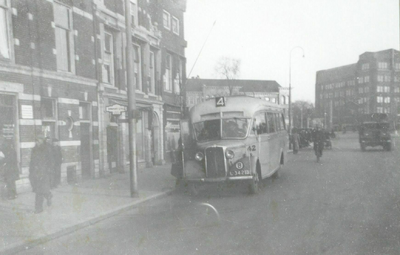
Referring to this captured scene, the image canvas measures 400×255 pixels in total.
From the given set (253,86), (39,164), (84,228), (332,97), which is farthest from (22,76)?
(332,97)

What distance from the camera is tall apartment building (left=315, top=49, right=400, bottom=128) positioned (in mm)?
64556

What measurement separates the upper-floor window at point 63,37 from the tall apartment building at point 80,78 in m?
0.04

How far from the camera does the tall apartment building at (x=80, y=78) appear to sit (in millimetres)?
12172

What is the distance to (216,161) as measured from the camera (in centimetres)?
1103

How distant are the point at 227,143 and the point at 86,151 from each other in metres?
7.59

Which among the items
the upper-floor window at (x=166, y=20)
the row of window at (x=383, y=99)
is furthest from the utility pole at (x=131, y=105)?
the row of window at (x=383, y=99)

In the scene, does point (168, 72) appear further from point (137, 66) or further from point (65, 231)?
point (65, 231)

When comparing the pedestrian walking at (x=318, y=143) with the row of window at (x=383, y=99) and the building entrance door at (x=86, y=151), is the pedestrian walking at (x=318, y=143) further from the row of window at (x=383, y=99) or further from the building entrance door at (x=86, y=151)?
the row of window at (x=383, y=99)

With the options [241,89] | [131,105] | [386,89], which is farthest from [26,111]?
[241,89]

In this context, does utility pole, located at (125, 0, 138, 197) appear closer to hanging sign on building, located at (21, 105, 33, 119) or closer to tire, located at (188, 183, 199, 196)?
tire, located at (188, 183, 199, 196)

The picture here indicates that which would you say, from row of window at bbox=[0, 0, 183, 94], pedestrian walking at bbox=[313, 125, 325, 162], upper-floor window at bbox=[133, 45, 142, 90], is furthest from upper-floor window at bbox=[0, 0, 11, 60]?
pedestrian walking at bbox=[313, 125, 325, 162]

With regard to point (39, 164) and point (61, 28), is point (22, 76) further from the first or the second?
point (39, 164)

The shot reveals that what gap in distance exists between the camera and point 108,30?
1848 centimetres

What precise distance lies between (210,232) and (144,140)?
1513 centimetres
